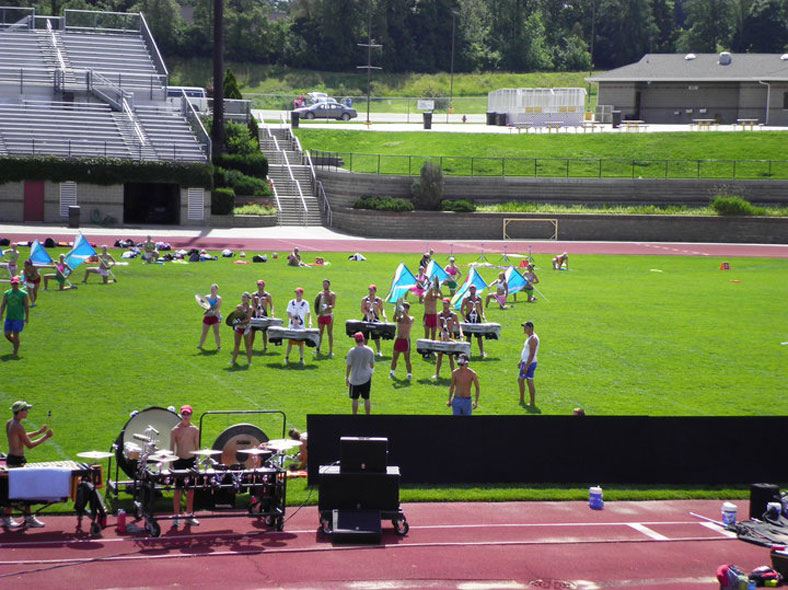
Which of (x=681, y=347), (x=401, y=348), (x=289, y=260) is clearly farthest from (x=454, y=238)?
(x=401, y=348)

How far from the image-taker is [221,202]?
55594 millimetres

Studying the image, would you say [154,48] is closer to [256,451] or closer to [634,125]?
[634,125]

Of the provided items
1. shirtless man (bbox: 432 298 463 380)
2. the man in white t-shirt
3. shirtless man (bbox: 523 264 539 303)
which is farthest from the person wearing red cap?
shirtless man (bbox: 523 264 539 303)

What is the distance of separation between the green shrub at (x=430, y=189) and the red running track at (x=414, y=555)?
136ft

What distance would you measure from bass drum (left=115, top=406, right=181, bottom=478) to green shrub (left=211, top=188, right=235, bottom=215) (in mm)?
40440

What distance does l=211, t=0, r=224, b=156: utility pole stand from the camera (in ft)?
190

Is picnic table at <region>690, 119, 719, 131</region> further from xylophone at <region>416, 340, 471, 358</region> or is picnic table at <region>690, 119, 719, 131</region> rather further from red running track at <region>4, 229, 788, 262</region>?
xylophone at <region>416, 340, 471, 358</region>

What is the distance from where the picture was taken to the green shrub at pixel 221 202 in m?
55.6

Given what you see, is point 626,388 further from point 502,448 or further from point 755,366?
point 502,448

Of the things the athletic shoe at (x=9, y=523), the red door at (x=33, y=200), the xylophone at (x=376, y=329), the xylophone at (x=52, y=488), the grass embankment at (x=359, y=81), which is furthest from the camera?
the grass embankment at (x=359, y=81)

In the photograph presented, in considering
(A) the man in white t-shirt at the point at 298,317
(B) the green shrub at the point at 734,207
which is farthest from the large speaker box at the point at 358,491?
(B) the green shrub at the point at 734,207

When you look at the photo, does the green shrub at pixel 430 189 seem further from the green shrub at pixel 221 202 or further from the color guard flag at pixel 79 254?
the color guard flag at pixel 79 254

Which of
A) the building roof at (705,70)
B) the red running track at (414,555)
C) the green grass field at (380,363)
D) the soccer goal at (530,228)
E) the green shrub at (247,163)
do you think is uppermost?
the building roof at (705,70)

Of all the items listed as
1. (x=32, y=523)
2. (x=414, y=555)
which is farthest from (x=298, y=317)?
(x=414, y=555)
